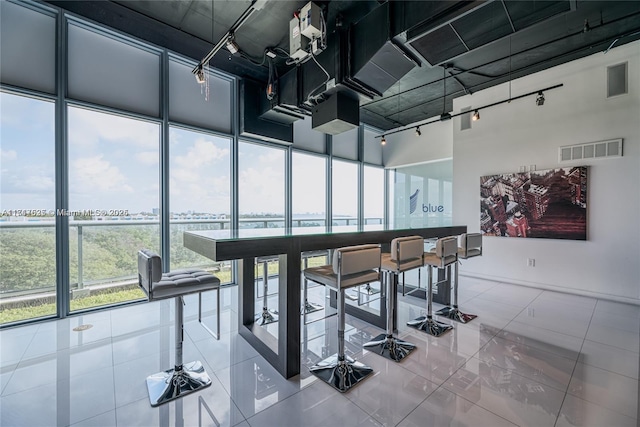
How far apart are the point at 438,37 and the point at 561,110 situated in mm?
3624

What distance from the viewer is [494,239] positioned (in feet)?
17.1

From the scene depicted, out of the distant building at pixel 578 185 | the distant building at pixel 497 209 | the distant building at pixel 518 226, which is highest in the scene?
the distant building at pixel 578 185

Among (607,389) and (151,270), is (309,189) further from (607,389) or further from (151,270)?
(607,389)

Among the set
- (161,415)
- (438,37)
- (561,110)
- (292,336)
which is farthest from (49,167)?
(561,110)

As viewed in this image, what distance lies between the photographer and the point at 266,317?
3.26 m

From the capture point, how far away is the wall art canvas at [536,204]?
427 centimetres

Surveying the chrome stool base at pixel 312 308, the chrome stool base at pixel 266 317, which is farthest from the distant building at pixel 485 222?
the chrome stool base at pixel 266 317

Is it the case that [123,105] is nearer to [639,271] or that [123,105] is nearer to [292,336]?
[292,336]

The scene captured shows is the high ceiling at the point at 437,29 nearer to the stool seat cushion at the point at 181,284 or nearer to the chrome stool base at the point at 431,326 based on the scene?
the stool seat cushion at the point at 181,284

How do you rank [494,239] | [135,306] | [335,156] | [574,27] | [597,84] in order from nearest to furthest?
[574,27], [135,306], [597,84], [494,239], [335,156]

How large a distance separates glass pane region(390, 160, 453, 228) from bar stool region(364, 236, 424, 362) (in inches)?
145

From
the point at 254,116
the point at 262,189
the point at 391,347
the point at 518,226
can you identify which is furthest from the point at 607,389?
the point at 254,116

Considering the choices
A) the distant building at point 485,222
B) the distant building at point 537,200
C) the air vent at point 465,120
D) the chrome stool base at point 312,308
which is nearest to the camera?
the chrome stool base at point 312,308

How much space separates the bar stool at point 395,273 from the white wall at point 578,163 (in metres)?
3.60
